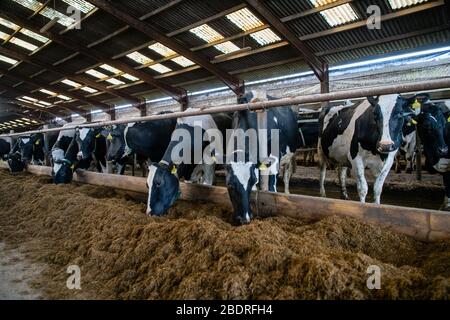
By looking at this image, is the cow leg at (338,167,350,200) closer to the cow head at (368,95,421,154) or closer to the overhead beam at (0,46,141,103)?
the cow head at (368,95,421,154)

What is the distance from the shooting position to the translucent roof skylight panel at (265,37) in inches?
309

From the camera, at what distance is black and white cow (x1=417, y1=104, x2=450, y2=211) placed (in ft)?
13.9

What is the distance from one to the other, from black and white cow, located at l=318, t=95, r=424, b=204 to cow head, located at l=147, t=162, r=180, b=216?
255 centimetres

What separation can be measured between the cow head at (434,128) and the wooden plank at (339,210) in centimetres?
273

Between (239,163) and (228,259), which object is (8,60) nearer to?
(239,163)

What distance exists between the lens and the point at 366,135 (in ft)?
13.7

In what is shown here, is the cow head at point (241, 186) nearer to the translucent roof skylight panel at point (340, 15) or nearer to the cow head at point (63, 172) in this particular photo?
the cow head at point (63, 172)

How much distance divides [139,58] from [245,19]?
505cm

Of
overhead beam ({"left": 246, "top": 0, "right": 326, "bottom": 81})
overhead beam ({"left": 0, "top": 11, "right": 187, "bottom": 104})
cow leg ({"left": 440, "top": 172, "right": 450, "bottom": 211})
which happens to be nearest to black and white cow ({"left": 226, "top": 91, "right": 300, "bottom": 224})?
cow leg ({"left": 440, "top": 172, "right": 450, "bottom": 211})

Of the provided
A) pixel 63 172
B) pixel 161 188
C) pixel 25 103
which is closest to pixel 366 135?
pixel 161 188

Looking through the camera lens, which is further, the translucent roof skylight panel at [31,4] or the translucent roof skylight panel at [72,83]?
the translucent roof skylight panel at [72,83]

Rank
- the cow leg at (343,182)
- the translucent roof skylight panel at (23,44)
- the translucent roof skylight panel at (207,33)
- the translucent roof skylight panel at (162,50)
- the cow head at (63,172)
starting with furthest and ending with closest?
the translucent roof skylight panel at (23,44), the translucent roof skylight panel at (162,50), the translucent roof skylight panel at (207,33), the cow head at (63,172), the cow leg at (343,182)

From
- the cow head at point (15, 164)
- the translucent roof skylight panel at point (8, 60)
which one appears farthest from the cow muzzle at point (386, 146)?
the translucent roof skylight panel at point (8, 60)
